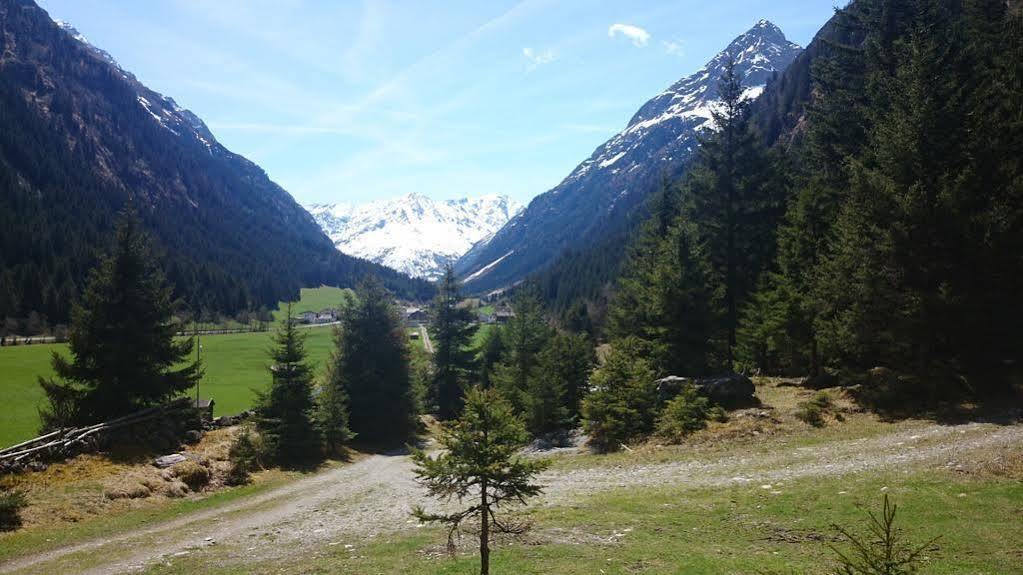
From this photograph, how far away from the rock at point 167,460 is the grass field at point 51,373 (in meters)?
6.27

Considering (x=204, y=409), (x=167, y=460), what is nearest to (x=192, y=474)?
(x=167, y=460)

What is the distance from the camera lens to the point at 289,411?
3050 cm

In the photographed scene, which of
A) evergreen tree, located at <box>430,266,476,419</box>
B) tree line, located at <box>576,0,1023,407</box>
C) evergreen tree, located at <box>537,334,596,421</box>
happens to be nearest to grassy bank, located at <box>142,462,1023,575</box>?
tree line, located at <box>576,0,1023,407</box>

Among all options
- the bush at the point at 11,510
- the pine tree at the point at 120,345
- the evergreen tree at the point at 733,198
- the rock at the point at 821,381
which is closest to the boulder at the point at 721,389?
the rock at the point at 821,381

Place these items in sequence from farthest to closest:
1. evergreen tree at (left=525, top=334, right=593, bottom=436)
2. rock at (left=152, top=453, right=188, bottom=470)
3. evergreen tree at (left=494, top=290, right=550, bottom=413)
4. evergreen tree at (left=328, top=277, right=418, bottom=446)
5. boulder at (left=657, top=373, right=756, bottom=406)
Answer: evergreen tree at (left=494, top=290, right=550, bottom=413) → evergreen tree at (left=328, top=277, right=418, bottom=446) → evergreen tree at (left=525, top=334, right=593, bottom=436) → boulder at (left=657, top=373, right=756, bottom=406) → rock at (left=152, top=453, right=188, bottom=470)

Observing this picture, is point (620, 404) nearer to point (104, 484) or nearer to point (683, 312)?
point (683, 312)

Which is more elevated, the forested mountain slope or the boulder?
the forested mountain slope

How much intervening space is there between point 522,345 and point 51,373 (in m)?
46.0

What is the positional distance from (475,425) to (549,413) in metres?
25.3

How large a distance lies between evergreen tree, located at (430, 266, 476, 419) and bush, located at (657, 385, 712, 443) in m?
30.0

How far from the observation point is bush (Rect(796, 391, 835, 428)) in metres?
22.4

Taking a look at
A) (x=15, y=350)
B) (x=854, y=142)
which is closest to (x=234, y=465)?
(x=854, y=142)

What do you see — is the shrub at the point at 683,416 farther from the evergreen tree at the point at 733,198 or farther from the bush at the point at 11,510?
the bush at the point at 11,510

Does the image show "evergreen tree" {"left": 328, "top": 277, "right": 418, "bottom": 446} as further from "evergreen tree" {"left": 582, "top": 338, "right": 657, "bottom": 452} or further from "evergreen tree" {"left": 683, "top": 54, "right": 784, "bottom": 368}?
"evergreen tree" {"left": 683, "top": 54, "right": 784, "bottom": 368}
